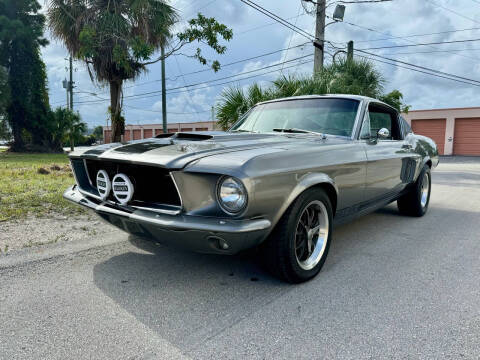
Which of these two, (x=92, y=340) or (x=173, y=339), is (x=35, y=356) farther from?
(x=173, y=339)

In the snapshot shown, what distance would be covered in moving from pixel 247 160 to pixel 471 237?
3.26 meters

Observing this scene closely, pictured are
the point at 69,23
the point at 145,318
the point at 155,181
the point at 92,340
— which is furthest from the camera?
the point at 69,23

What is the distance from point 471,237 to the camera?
4109 millimetres

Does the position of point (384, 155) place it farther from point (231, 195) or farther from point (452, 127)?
point (452, 127)

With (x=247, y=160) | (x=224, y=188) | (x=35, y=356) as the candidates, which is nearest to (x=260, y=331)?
(x=224, y=188)

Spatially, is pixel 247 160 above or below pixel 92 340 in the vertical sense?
above

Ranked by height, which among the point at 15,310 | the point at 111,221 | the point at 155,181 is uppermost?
the point at 155,181

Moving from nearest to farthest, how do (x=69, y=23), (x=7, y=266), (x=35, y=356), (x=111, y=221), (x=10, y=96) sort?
(x=35, y=356) < (x=111, y=221) < (x=7, y=266) < (x=69, y=23) < (x=10, y=96)

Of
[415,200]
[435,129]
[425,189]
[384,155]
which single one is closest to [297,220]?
[384,155]

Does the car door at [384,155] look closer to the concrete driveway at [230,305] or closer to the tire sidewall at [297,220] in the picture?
the concrete driveway at [230,305]

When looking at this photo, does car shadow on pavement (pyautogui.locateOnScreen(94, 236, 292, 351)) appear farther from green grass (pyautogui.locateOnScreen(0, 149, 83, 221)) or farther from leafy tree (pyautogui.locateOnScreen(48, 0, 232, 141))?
leafy tree (pyautogui.locateOnScreen(48, 0, 232, 141))

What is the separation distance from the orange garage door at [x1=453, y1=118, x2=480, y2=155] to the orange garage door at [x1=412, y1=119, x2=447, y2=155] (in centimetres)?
76

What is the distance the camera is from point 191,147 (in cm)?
265

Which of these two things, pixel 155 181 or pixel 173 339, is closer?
pixel 173 339
